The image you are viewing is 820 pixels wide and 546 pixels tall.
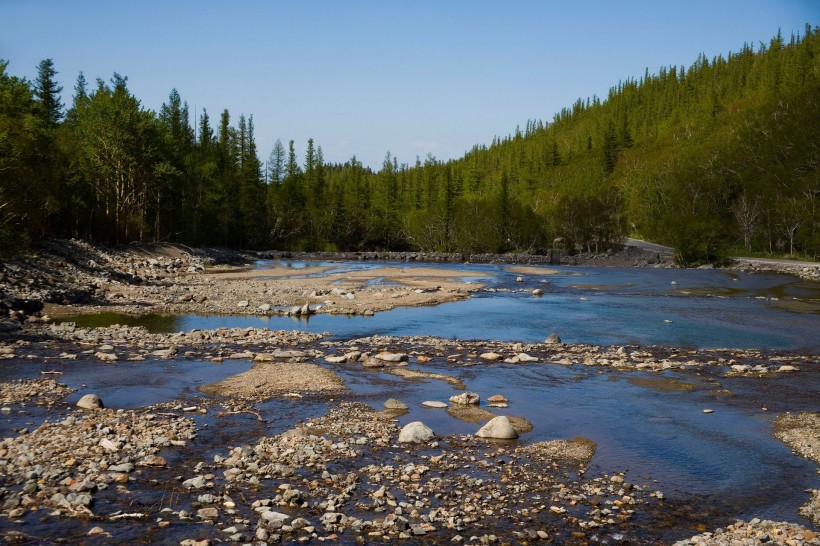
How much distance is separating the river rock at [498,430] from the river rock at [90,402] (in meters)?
8.91

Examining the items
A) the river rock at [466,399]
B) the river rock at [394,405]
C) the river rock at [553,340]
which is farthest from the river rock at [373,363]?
the river rock at [553,340]

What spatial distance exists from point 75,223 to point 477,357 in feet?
164

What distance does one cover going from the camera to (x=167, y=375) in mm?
18062

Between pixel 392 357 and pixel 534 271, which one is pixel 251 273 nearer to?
pixel 534 271

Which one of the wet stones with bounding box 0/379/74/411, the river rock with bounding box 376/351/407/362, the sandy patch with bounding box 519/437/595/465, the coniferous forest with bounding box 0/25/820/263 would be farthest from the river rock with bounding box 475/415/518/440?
the coniferous forest with bounding box 0/25/820/263

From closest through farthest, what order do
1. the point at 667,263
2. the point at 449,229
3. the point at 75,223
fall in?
1. the point at 75,223
2. the point at 667,263
3. the point at 449,229

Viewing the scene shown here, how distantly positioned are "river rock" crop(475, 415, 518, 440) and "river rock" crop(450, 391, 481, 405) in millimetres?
2279

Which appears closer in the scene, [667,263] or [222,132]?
[667,263]

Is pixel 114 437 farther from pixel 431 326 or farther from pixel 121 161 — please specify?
pixel 121 161

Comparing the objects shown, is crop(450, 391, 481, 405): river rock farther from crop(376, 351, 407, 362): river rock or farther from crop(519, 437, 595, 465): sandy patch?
crop(376, 351, 407, 362): river rock

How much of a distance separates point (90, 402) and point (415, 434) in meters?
7.82

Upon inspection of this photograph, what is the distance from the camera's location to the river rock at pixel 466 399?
15.8 metres

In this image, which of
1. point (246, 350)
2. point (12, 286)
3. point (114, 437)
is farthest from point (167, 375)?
point (12, 286)

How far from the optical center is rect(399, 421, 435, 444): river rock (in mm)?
12694
